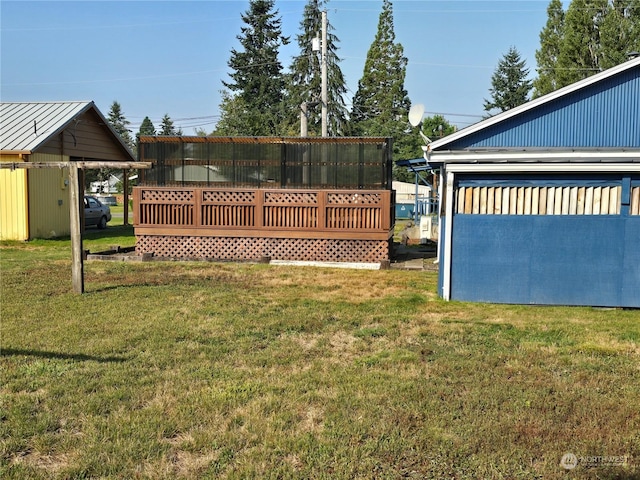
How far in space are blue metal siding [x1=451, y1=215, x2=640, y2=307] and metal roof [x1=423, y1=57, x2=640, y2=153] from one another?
1852mm

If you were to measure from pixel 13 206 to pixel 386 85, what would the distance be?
38.3 metres

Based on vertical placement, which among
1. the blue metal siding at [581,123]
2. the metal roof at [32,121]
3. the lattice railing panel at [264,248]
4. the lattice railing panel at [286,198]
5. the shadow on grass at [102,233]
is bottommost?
the shadow on grass at [102,233]

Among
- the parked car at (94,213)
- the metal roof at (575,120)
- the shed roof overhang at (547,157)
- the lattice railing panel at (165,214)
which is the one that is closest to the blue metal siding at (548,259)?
the shed roof overhang at (547,157)

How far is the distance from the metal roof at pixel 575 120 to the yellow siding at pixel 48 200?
1265 centimetres

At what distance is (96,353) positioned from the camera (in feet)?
18.8

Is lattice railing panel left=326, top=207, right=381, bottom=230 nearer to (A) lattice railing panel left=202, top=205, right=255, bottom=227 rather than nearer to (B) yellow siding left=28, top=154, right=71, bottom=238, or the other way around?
(A) lattice railing panel left=202, top=205, right=255, bottom=227

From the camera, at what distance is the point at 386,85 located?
1984 inches

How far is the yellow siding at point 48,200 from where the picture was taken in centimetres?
1753

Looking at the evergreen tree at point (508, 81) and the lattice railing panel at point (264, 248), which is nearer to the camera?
the lattice railing panel at point (264, 248)

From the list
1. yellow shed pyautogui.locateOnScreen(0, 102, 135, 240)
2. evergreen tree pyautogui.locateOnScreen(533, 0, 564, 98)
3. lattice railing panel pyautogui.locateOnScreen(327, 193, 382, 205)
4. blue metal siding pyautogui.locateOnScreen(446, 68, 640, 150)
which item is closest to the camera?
blue metal siding pyautogui.locateOnScreen(446, 68, 640, 150)

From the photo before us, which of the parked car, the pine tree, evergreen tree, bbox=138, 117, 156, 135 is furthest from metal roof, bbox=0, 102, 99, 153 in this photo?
evergreen tree, bbox=138, 117, 156, 135

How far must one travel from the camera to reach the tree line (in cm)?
3222

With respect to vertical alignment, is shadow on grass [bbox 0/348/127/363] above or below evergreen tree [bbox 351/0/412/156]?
below

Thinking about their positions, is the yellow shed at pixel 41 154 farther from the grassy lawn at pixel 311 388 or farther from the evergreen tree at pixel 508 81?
the evergreen tree at pixel 508 81
